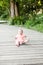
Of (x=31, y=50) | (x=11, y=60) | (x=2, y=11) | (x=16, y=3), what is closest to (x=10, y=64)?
(x=11, y=60)

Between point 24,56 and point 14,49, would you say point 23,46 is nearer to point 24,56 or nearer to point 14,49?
point 14,49

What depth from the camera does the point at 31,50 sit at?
7863 mm

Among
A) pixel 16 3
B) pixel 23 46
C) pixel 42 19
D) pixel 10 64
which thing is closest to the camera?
pixel 10 64

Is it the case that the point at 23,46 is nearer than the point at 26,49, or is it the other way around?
the point at 26,49

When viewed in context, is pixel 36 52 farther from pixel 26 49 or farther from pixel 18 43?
pixel 18 43

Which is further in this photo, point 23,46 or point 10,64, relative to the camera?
point 23,46

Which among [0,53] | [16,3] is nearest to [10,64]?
[0,53]

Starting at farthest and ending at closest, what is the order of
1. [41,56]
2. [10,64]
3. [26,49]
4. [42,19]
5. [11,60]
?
1. [42,19]
2. [26,49]
3. [41,56]
4. [11,60]
5. [10,64]

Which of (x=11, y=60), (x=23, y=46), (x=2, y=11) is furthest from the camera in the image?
(x=2, y=11)

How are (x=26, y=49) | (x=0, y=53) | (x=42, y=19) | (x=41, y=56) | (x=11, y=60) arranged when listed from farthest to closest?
(x=42, y=19) < (x=26, y=49) < (x=0, y=53) < (x=41, y=56) < (x=11, y=60)

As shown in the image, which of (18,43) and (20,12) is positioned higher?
(18,43)

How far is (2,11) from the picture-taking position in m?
43.2

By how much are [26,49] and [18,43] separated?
72 cm

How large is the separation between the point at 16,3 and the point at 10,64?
23.4 m
